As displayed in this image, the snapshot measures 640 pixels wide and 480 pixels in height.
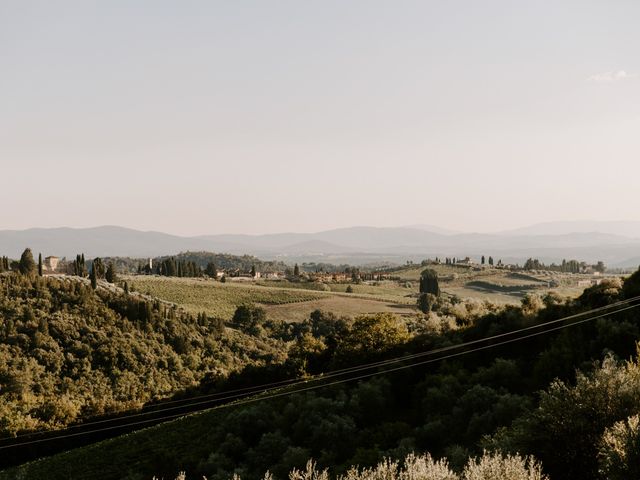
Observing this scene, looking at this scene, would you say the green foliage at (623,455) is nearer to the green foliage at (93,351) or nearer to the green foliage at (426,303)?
the green foliage at (93,351)

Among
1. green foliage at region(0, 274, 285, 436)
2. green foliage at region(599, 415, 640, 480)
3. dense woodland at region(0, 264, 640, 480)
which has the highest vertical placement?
green foliage at region(599, 415, 640, 480)

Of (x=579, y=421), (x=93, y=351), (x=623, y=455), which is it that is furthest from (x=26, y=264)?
(x=623, y=455)

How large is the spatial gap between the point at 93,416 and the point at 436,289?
113 metres

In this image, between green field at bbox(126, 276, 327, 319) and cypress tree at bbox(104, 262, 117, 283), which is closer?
cypress tree at bbox(104, 262, 117, 283)

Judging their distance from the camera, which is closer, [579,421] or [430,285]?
[579,421]

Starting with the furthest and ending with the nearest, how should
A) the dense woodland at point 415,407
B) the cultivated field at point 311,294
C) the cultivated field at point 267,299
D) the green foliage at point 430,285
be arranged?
the green foliage at point 430,285 < the cultivated field at point 311,294 < the cultivated field at point 267,299 < the dense woodland at point 415,407

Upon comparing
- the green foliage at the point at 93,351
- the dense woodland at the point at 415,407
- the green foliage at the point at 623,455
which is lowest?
the green foliage at the point at 93,351

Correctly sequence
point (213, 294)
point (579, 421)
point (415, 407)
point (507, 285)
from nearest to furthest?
1. point (579, 421)
2. point (415, 407)
3. point (213, 294)
4. point (507, 285)

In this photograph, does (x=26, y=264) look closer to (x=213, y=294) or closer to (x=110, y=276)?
(x=110, y=276)

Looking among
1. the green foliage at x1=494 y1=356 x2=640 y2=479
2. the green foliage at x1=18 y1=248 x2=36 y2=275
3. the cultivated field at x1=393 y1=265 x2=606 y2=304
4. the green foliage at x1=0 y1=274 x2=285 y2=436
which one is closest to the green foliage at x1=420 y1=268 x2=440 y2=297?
the cultivated field at x1=393 y1=265 x2=606 y2=304

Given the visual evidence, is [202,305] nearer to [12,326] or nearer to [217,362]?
[217,362]

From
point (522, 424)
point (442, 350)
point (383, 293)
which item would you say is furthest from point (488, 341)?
point (383, 293)

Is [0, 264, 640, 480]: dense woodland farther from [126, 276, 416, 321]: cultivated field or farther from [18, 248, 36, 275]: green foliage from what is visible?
[126, 276, 416, 321]: cultivated field

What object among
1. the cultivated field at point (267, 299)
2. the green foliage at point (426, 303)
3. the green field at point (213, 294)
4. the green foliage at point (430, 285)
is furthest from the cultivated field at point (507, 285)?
the green field at point (213, 294)
